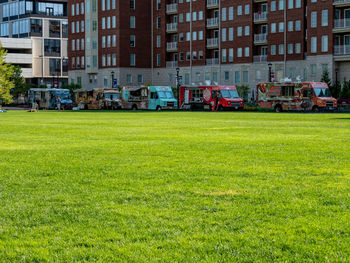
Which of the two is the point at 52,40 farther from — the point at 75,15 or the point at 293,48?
the point at 293,48

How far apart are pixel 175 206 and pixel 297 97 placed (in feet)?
165

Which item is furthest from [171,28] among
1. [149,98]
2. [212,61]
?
[149,98]

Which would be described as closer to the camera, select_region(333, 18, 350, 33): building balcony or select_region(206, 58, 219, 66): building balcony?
select_region(333, 18, 350, 33): building balcony

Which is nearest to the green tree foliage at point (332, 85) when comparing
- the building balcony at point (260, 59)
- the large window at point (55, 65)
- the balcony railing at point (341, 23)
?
the balcony railing at point (341, 23)

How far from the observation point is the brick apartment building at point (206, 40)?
7350cm

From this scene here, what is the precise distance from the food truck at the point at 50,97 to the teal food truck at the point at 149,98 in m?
11.4

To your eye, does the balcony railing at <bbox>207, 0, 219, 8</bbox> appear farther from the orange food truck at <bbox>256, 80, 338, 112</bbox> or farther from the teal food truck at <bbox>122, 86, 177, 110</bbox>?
the orange food truck at <bbox>256, 80, 338, 112</bbox>

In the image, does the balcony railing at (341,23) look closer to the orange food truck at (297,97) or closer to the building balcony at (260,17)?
the building balcony at (260,17)

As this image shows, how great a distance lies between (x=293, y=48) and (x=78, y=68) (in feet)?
154

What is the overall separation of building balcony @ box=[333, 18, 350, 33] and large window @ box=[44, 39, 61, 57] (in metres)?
78.6

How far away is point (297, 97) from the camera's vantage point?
57.0m

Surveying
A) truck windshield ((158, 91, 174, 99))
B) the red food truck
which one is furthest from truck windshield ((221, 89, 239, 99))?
truck windshield ((158, 91, 174, 99))

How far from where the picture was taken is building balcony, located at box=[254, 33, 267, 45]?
82.3 metres

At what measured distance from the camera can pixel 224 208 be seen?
316 inches
